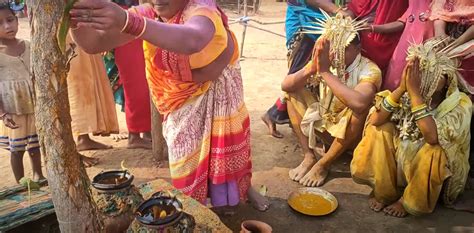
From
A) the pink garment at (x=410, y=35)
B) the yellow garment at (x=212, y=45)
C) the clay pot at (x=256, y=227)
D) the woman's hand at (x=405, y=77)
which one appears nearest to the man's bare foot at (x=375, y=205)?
the woman's hand at (x=405, y=77)

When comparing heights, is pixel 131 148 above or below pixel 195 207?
below

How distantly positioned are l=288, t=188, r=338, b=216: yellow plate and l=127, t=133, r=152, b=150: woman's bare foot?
5.24 feet

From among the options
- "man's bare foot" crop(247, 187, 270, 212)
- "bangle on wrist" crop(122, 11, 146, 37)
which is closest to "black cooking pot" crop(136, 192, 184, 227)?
"bangle on wrist" crop(122, 11, 146, 37)

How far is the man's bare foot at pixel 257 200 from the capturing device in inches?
126

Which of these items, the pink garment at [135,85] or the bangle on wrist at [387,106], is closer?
the bangle on wrist at [387,106]

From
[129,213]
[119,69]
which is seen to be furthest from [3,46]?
[129,213]

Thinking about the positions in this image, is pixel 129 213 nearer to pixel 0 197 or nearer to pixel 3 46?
pixel 0 197

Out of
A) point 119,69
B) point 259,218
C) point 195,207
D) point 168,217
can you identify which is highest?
point 119,69

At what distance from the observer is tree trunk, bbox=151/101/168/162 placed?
370cm

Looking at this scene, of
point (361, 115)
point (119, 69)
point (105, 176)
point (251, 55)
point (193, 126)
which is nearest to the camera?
point (105, 176)

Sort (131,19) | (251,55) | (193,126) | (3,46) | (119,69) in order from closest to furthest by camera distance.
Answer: (131,19), (193,126), (3,46), (119,69), (251,55)

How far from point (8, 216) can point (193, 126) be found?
114cm

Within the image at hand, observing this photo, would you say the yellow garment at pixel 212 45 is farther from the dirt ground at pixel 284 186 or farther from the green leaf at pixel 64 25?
the dirt ground at pixel 284 186

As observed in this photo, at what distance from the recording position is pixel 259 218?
3111 millimetres
